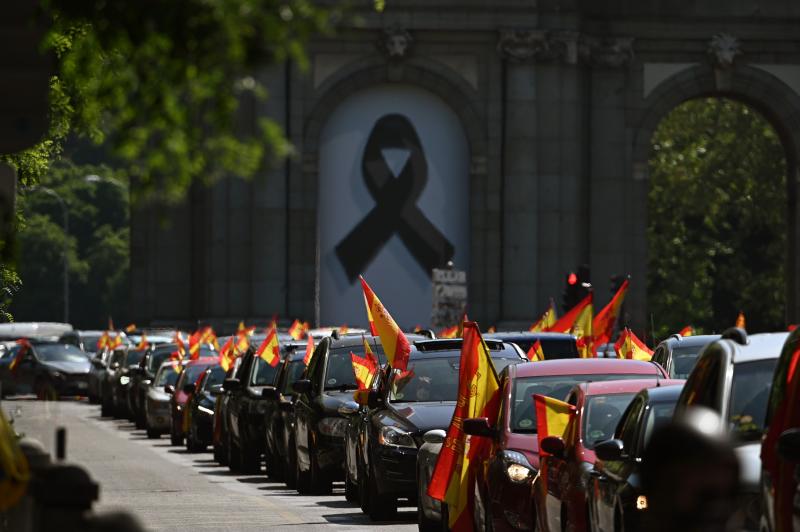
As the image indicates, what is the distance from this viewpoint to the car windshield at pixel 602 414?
→ 15.6m

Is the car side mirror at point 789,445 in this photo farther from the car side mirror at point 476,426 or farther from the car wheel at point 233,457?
the car wheel at point 233,457

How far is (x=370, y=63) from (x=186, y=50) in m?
52.5

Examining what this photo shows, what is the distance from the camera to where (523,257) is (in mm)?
60438

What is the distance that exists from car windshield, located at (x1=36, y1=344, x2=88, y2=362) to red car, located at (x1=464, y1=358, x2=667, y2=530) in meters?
45.2

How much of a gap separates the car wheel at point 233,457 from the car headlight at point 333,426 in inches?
255

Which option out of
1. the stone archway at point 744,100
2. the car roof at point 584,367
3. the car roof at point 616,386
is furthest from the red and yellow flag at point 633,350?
the stone archway at point 744,100

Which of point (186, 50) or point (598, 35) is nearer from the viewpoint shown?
point (186, 50)

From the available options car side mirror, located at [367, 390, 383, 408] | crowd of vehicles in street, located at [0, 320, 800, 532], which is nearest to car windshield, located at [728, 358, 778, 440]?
crowd of vehicles in street, located at [0, 320, 800, 532]

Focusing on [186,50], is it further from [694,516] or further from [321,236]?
[321,236]

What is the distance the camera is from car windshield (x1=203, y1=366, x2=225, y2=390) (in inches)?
1441

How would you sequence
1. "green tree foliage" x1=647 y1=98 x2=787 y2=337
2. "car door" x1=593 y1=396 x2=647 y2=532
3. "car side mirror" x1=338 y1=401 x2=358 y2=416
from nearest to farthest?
"car door" x1=593 y1=396 x2=647 y2=532 < "car side mirror" x1=338 y1=401 x2=358 y2=416 < "green tree foliage" x1=647 y1=98 x2=787 y2=337

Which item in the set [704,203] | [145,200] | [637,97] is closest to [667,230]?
[704,203]

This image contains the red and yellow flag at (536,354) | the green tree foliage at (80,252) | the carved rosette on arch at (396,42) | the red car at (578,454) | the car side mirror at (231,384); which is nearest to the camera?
the red car at (578,454)

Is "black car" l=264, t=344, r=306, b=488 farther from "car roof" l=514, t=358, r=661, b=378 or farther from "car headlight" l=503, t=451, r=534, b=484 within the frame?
"car headlight" l=503, t=451, r=534, b=484
